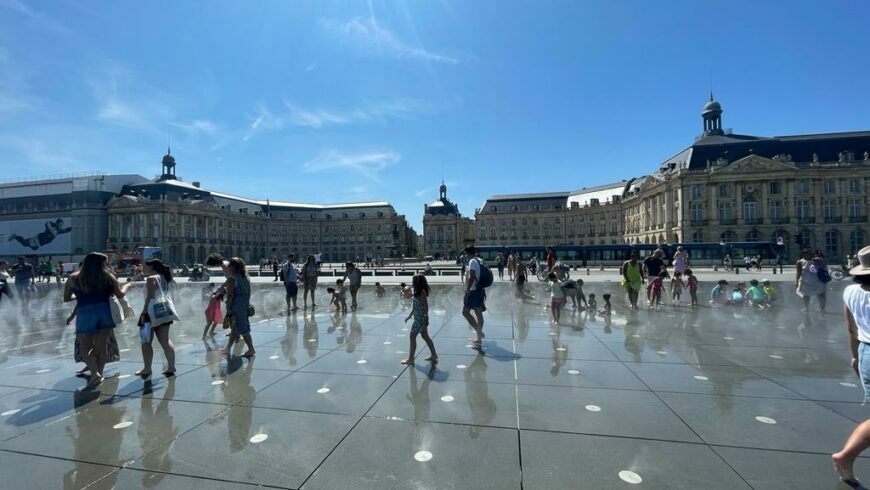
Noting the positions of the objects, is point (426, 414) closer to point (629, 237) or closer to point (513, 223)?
point (629, 237)

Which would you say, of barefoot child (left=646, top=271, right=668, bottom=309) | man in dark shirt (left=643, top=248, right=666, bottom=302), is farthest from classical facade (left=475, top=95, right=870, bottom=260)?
barefoot child (left=646, top=271, right=668, bottom=309)

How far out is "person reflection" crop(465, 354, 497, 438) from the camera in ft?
14.1

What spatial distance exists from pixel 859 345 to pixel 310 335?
8.99 meters

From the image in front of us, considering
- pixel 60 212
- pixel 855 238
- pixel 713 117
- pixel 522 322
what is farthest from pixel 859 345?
pixel 60 212

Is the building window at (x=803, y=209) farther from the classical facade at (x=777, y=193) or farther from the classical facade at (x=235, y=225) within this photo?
the classical facade at (x=235, y=225)

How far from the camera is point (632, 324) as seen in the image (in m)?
10.2

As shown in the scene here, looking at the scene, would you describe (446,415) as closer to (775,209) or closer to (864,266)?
(864,266)

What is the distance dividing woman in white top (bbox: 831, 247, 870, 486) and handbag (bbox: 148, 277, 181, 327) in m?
7.80

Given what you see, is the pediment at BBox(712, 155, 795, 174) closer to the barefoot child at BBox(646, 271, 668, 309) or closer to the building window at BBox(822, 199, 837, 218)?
the building window at BBox(822, 199, 837, 218)

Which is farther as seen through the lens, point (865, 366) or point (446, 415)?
point (446, 415)

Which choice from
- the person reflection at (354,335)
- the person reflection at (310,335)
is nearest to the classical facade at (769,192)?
the person reflection at (354,335)

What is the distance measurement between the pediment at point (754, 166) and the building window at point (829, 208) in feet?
25.0

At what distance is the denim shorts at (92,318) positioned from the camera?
5605mm

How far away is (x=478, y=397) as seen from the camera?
199 inches
